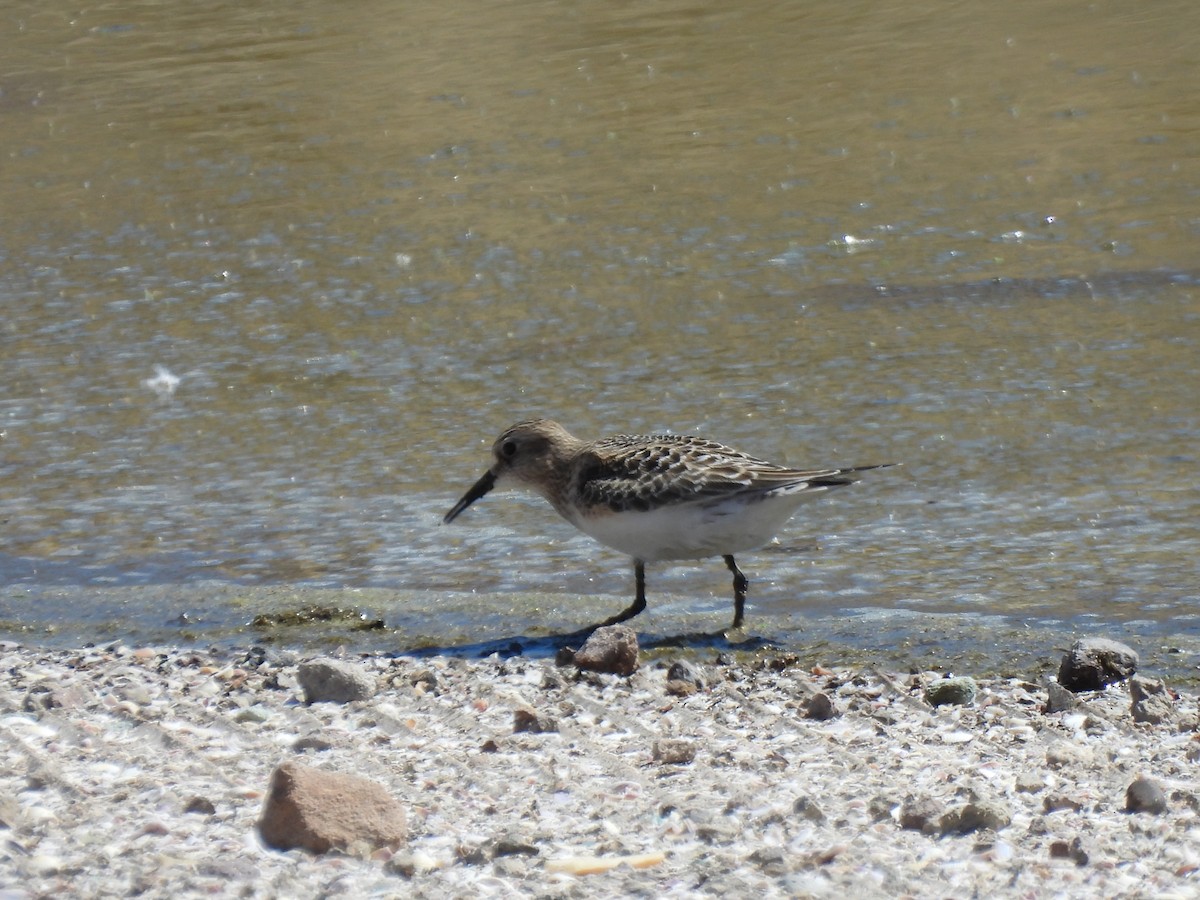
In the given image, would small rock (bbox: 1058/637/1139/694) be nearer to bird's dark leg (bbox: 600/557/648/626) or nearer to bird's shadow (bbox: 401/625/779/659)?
bird's shadow (bbox: 401/625/779/659)

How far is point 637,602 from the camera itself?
19.5 feet

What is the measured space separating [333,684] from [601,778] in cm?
101

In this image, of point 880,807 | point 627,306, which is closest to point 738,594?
point 880,807

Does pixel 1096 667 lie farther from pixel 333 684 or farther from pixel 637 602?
pixel 333 684

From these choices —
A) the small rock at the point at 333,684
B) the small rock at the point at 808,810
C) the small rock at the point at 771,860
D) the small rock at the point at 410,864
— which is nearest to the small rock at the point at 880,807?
the small rock at the point at 808,810

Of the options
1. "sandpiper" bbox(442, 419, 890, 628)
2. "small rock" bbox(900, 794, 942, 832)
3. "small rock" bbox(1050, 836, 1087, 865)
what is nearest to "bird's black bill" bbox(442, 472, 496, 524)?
"sandpiper" bbox(442, 419, 890, 628)

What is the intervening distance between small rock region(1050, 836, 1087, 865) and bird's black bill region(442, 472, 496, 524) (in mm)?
3087

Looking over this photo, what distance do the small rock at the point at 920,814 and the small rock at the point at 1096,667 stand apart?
110 cm

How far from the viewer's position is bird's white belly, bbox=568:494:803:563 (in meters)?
5.82

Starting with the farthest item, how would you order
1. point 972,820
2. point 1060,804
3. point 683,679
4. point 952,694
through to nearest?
point 683,679
point 952,694
point 1060,804
point 972,820

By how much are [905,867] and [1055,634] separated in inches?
74.0

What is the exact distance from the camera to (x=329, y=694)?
16.9ft

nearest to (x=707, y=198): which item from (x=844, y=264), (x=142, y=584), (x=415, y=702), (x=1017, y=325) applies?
(x=844, y=264)

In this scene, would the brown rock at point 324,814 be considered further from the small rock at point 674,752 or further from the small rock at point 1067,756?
the small rock at point 1067,756
